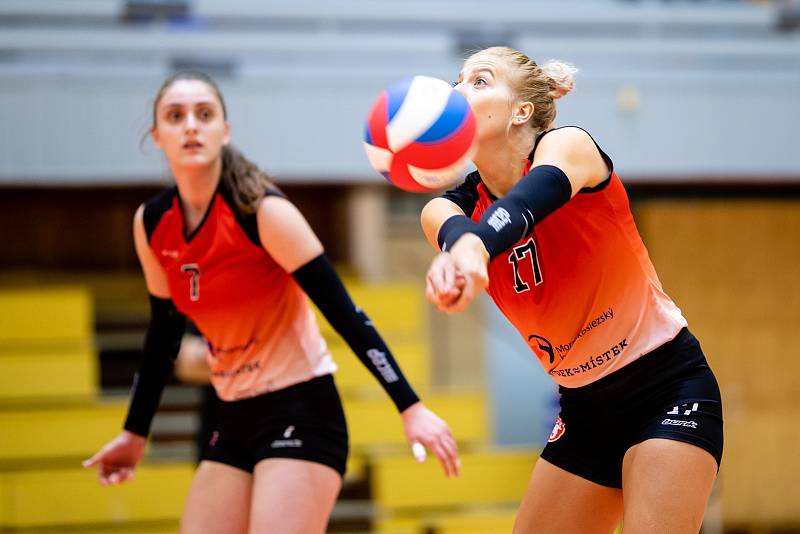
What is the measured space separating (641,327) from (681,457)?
1.23 feet

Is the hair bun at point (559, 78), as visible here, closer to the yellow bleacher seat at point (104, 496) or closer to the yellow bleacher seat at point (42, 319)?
the yellow bleacher seat at point (104, 496)

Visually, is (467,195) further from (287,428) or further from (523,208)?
(287,428)

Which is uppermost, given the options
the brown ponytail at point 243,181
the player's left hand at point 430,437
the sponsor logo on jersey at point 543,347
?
the brown ponytail at point 243,181

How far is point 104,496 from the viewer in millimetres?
6688

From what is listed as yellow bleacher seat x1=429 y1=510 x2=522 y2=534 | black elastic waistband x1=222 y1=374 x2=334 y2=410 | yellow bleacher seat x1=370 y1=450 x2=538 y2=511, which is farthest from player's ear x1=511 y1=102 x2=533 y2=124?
yellow bleacher seat x1=370 y1=450 x2=538 y2=511

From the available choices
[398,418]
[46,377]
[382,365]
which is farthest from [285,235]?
[46,377]

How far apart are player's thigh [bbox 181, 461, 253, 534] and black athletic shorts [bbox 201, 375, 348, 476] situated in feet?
0.13

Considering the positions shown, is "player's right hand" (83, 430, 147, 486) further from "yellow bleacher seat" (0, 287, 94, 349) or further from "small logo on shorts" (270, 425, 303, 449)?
"yellow bleacher seat" (0, 287, 94, 349)

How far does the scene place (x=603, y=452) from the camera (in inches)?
108

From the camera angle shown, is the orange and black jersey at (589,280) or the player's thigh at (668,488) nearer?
the player's thigh at (668,488)

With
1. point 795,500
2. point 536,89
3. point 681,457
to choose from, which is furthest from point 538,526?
point 795,500

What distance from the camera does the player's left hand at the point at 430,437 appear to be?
291cm

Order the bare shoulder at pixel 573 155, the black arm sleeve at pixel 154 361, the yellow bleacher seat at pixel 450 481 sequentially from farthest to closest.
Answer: the yellow bleacher seat at pixel 450 481 < the black arm sleeve at pixel 154 361 < the bare shoulder at pixel 573 155

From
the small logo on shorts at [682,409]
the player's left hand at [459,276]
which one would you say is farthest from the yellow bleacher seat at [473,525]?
the player's left hand at [459,276]
